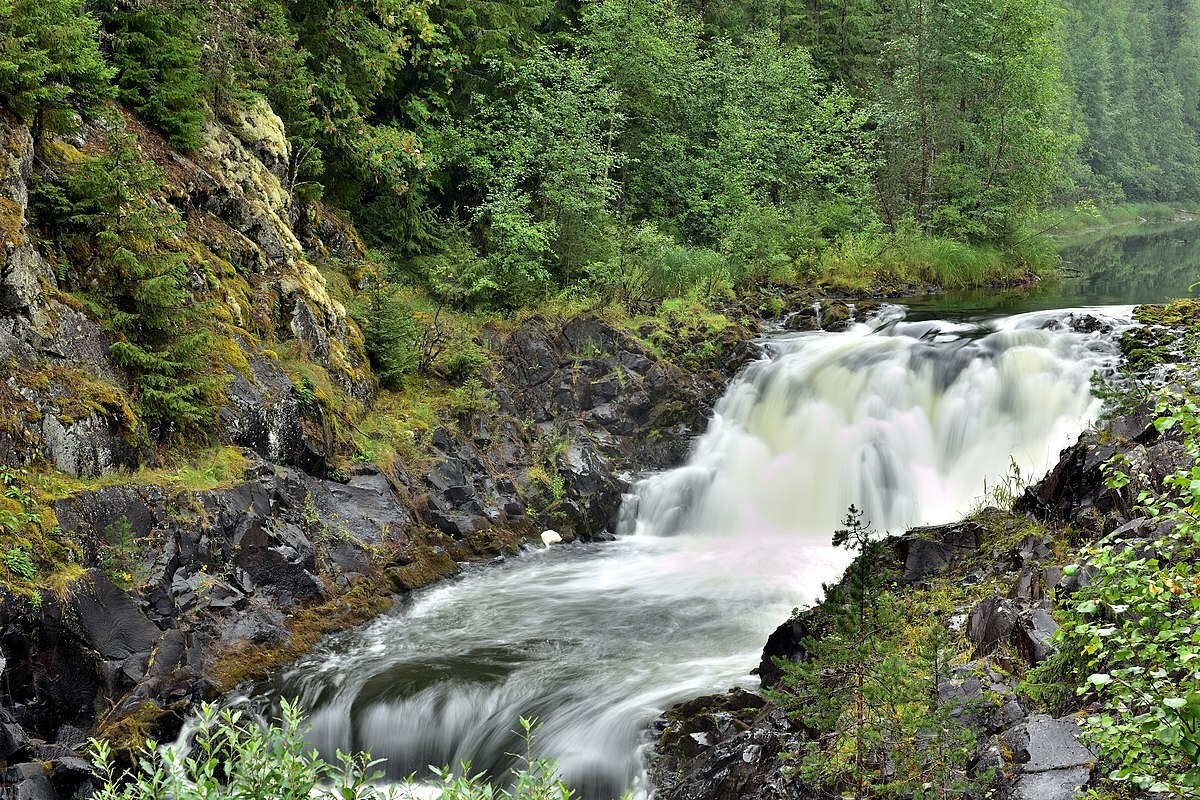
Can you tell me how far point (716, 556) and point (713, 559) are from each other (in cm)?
13

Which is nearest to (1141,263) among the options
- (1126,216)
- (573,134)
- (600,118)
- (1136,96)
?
(600,118)

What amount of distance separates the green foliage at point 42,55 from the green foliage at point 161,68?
1.13 metres

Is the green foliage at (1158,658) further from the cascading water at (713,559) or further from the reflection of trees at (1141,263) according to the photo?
the reflection of trees at (1141,263)

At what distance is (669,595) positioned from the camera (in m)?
10.5

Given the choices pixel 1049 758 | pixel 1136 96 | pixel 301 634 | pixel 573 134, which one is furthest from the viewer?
pixel 1136 96

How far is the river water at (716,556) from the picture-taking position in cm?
794

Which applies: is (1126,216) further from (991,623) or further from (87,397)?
(87,397)

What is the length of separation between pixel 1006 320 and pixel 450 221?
972 cm

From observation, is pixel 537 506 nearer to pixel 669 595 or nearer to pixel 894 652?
pixel 669 595

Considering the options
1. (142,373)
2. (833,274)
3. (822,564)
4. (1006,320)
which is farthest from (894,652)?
(833,274)

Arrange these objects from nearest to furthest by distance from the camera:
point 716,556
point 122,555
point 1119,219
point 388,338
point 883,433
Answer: point 122,555
point 716,556
point 388,338
point 883,433
point 1119,219

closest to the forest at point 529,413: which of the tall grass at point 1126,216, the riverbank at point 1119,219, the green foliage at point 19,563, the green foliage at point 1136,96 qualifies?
the green foliage at point 19,563

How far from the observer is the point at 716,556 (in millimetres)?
11891

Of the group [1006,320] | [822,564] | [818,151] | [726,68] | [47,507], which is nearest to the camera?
[47,507]
